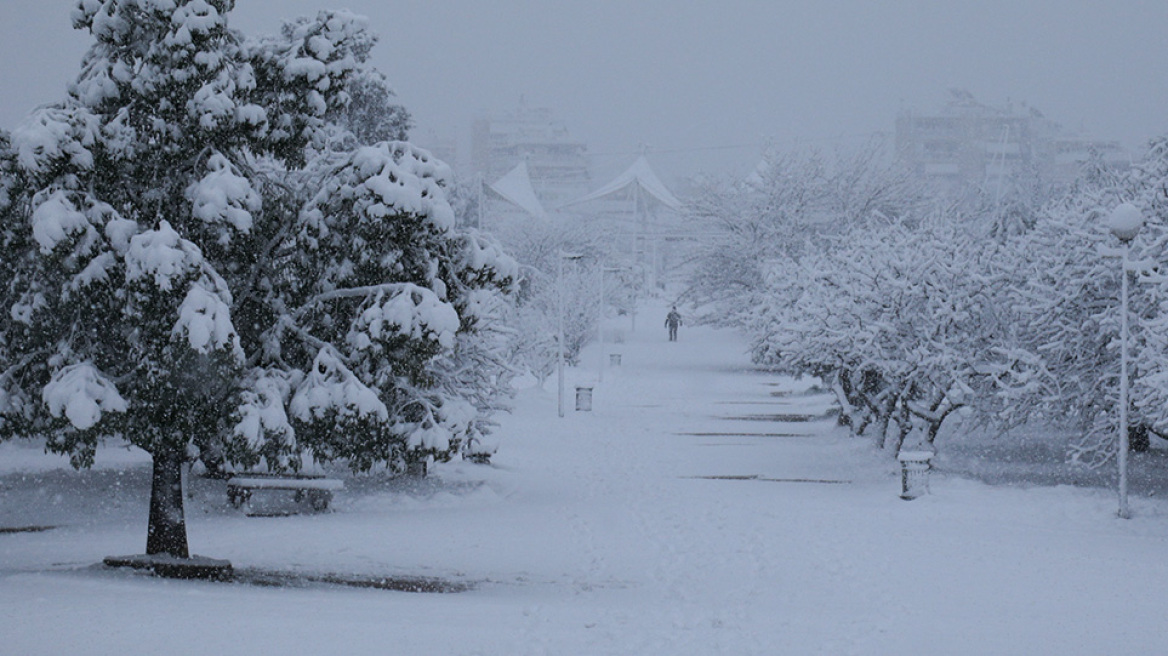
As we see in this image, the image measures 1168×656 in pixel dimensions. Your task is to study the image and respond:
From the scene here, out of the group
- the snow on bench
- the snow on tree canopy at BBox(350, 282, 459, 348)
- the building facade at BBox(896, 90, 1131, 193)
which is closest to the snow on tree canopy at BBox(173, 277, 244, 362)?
the snow on tree canopy at BBox(350, 282, 459, 348)

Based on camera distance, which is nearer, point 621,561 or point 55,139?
point 55,139

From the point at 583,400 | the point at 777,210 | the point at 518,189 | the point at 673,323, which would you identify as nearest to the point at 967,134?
the point at 518,189

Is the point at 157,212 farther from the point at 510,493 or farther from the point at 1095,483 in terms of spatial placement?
the point at 1095,483

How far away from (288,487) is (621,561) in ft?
18.8

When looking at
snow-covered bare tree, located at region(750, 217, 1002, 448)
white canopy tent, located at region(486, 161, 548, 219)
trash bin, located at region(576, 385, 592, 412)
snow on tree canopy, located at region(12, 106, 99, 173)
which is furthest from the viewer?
white canopy tent, located at region(486, 161, 548, 219)

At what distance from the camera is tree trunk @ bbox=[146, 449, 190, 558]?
1194 cm

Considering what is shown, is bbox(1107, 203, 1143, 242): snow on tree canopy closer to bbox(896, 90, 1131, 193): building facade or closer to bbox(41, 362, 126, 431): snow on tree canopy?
bbox(41, 362, 126, 431): snow on tree canopy

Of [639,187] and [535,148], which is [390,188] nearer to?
[639,187]

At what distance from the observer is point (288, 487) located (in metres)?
16.4

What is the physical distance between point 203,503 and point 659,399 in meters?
21.7

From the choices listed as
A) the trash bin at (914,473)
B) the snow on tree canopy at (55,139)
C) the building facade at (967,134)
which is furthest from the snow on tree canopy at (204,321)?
the building facade at (967,134)

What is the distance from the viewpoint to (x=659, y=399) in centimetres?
3738

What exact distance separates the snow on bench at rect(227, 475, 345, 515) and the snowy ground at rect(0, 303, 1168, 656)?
0.95ft

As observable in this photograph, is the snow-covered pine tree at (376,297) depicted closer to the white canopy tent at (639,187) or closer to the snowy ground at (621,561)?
the snowy ground at (621,561)
